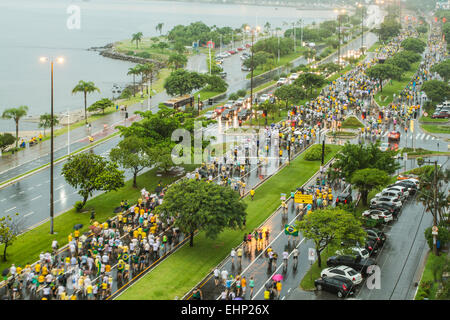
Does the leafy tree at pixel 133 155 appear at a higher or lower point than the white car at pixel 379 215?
higher

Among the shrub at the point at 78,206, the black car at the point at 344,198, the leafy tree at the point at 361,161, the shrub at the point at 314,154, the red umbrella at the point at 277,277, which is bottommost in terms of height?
the red umbrella at the point at 277,277

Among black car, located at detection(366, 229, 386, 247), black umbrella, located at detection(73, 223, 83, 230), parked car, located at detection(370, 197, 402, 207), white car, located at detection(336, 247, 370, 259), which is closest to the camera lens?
white car, located at detection(336, 247, 370, 259)

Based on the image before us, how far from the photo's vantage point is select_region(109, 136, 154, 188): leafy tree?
5781cm

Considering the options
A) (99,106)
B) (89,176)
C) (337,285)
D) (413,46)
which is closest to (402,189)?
(337,285)

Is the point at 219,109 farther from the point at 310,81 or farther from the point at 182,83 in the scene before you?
the point at 310,81

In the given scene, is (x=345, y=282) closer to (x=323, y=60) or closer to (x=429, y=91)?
(x=429, y=91)

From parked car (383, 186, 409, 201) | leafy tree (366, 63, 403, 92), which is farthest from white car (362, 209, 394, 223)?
leafy tree (366, 63, 403, 92)

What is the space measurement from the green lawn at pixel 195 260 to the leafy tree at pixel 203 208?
1.69 metres

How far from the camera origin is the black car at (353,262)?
130 feet

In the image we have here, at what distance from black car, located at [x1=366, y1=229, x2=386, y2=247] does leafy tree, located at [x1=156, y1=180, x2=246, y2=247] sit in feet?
32.4

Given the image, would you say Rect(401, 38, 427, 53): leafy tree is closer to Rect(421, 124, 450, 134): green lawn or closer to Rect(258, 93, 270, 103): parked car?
Rect(258, 93, 270, 103): parked car

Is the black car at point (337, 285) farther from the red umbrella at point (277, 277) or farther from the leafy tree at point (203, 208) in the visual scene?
the leafy tree at point (203, 208)

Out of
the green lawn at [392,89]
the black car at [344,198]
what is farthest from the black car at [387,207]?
the green lawn at [392,89]

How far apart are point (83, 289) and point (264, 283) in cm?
1178
